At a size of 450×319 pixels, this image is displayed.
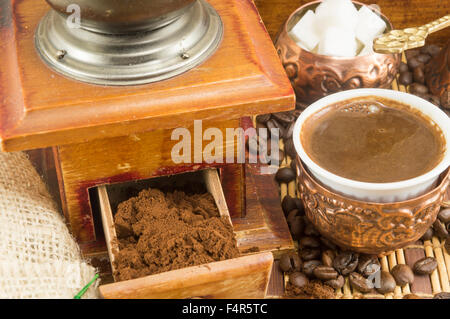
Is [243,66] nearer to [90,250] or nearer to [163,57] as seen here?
[163,57]

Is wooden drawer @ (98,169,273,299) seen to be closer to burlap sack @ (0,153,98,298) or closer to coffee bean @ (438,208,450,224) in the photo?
burlap sack @ (0,153,98,298)

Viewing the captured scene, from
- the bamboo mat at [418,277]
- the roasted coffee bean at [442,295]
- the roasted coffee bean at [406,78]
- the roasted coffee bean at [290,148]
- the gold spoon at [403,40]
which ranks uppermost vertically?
the gold spoon at [403,40]

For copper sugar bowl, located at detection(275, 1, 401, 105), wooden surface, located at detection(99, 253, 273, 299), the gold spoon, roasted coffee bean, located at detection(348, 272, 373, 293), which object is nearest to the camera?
wooden surface, located at detection(99, 253, 273, 299)

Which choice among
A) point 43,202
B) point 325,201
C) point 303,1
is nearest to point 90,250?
point 43,202

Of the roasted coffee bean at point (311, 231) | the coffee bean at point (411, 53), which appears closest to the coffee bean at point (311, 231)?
the roasted coffee bean at point (311, 231)

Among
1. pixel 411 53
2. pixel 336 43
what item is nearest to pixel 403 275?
pixel 336 43

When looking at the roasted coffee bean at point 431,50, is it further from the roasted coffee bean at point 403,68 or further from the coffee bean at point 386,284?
the coffee bean at point 386,284

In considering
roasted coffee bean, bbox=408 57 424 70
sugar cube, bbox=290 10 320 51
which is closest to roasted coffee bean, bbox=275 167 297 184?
sugar cube, bbox=290 10 320 51
